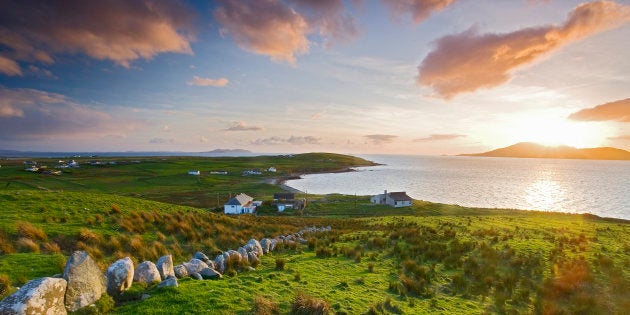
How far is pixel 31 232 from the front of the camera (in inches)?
619

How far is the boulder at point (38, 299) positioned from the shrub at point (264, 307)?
17.5ft

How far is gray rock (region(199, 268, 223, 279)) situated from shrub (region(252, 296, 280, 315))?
334 cm

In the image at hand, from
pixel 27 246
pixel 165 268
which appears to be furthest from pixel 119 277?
pixel 27 246

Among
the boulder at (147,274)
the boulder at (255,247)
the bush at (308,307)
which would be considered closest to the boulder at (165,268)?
the boulder at (147,274)

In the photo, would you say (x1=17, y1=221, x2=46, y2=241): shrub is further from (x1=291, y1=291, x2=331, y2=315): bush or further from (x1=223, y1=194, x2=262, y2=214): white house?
(x1=223, y1=194, x2=262, y2=214): white house

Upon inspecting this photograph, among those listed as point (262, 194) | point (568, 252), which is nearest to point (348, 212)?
point (262, 194)

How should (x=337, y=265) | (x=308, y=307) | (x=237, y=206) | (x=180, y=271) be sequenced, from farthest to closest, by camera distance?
(x=237, y=206) → (x=337, y=265) → (x=180, y=271) → (x=308, y=307)

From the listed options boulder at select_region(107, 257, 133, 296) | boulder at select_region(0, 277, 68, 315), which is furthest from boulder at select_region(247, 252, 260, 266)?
boulder at select_region(0, 277, 68, 315)

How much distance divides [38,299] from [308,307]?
7.51m

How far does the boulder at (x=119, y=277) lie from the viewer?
10156mm

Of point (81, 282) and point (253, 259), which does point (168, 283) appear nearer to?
point (81, 282)

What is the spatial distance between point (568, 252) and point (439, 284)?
47.8 feet

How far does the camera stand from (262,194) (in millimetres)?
108000

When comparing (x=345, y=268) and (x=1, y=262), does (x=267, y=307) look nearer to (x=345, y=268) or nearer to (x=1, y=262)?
(x=345, y=268)
